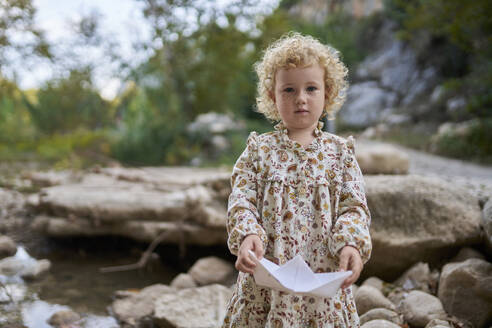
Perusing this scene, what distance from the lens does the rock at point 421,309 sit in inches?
90.8

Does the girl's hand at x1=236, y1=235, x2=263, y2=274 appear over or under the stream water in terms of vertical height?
over

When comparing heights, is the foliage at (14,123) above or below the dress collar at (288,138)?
above

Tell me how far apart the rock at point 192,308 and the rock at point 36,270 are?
4.64 ft

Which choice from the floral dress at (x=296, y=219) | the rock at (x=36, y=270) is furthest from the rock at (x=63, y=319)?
the floral dress at (x=296, y=219)

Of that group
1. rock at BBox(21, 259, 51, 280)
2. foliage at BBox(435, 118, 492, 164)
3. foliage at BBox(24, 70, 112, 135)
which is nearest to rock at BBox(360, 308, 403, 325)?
rock at BBox(21, 259, 51, 280)

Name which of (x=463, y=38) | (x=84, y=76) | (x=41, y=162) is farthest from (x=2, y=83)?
(x=463, y=38)

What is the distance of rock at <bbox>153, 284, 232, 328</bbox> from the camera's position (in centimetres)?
264

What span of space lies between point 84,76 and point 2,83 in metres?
5.88

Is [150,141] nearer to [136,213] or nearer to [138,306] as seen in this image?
[136,213]

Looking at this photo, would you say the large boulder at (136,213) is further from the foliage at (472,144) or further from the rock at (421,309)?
the foliage at (472,144)

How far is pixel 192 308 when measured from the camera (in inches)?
111

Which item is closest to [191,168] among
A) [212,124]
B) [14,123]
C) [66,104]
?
[212,124]

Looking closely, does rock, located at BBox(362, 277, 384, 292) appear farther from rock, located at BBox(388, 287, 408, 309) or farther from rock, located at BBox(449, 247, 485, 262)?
rock, located at BBox(449, 247, 485, 262)

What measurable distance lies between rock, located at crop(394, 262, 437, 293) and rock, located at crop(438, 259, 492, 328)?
0.31 metres
